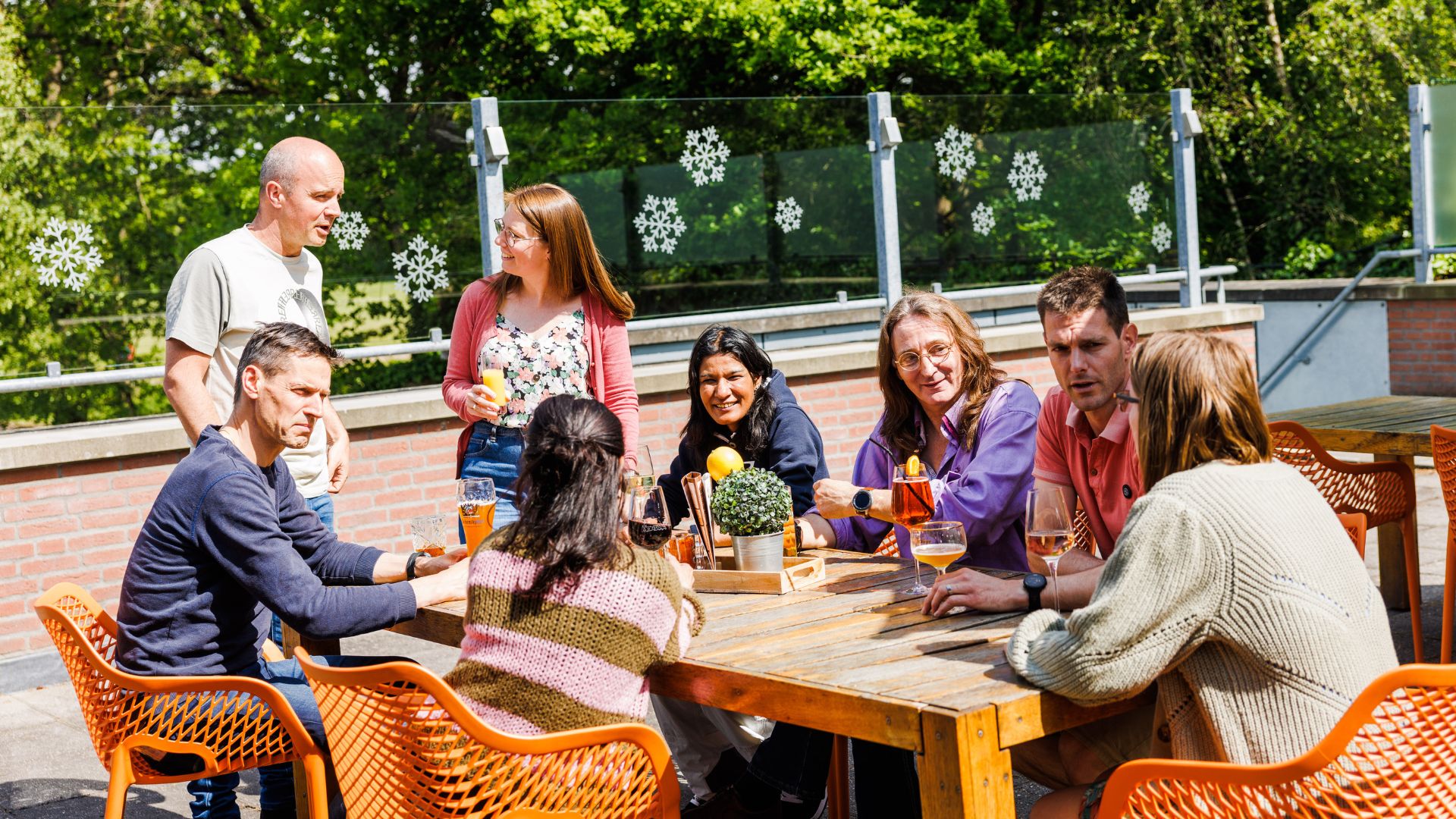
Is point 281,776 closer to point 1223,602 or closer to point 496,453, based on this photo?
point 496,453

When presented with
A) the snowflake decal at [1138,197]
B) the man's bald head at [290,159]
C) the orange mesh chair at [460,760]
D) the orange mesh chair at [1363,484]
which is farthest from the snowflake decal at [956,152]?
the orange mesh chair at [460,760]

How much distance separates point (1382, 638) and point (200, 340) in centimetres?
330

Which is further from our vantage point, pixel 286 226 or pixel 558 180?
pixel 558 180

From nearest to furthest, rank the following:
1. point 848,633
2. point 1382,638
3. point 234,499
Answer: point 1382,638 → point 848,633 → point 234,499

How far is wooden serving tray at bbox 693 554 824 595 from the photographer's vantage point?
334cm

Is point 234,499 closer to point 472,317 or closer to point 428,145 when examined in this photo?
point 472,317

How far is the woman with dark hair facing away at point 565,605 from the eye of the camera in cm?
266

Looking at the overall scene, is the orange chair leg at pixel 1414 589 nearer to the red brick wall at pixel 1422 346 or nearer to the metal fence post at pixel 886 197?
the metal fence post at pixel 886 197

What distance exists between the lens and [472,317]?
186 inches

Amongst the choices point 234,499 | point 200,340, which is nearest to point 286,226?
point 200,340

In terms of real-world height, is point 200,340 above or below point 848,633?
above

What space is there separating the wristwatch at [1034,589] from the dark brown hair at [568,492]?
0.86 m


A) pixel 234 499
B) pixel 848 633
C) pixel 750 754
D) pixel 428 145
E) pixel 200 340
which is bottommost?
pixel 750 754

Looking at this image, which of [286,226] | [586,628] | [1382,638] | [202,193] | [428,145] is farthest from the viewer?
[428,145]
